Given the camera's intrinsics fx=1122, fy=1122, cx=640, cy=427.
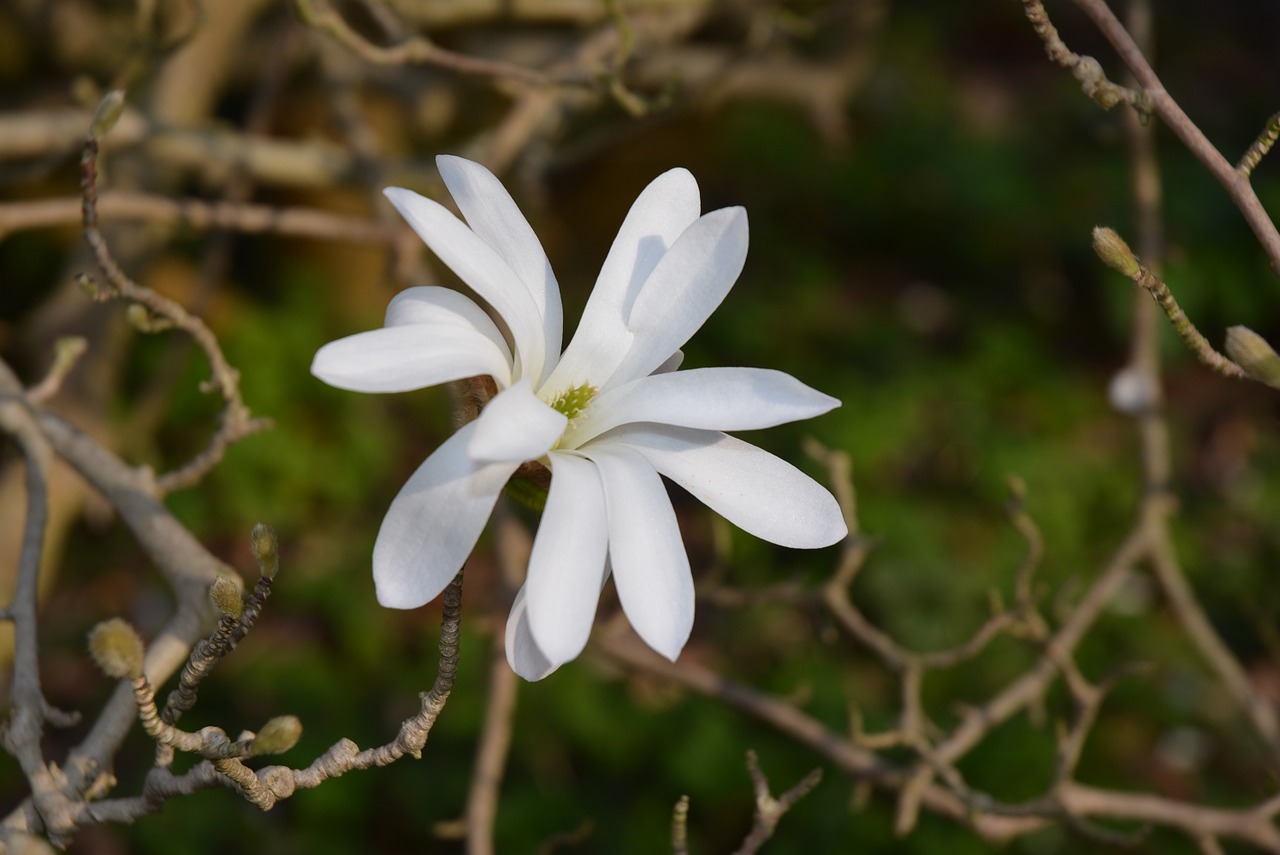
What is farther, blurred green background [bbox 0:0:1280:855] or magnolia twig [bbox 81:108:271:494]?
blurred green background [bbox 0:0:1280:855]

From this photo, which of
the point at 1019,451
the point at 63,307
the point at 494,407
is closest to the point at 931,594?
the point at 1019,451

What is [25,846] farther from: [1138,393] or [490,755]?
[1138,393]

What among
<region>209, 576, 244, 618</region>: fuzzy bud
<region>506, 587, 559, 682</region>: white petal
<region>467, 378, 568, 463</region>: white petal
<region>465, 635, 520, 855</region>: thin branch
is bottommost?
<region>465, 635, 520, 855</region>: thin branch

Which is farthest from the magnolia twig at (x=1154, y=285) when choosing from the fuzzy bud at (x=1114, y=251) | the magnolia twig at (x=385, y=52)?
the magnolia twig at (x=385, y=52)

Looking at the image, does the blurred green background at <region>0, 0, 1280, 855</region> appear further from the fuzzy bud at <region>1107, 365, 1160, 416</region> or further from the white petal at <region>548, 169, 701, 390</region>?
the white petal at <region>548, 169, 701, 390</region>

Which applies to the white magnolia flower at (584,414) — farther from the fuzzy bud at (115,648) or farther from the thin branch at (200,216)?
the thin branch at (200,216)

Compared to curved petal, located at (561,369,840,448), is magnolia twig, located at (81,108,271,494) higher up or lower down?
lower down

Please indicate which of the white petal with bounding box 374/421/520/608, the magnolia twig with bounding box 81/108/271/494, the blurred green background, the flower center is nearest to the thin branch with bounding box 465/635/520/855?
the blurred green background
